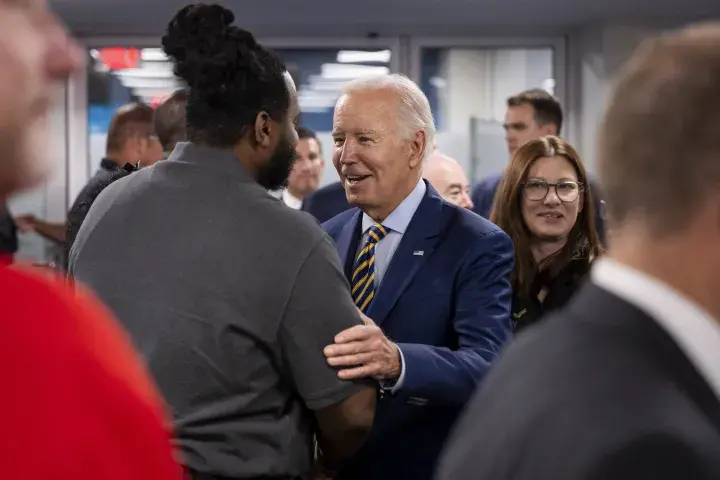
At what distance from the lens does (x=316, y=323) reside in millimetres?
1562

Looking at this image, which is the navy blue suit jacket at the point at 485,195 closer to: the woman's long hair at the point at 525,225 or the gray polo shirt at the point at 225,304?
the woman's long hair at the point at 525,225

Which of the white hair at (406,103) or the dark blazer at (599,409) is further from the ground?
the white hair at (406,103)

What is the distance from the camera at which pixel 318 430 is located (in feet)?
5.56

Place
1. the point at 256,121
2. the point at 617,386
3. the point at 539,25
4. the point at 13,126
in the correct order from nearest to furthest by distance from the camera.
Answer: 1. the point at 13,126
2. the point at 617,386
3. the point at 256,121
4. the point at 539,25

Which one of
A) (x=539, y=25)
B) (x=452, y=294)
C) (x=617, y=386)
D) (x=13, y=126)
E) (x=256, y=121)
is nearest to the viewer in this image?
(x=13, y=126)

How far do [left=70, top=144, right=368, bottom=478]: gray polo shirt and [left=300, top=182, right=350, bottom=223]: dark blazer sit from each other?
240 centimetres

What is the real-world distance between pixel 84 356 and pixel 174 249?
0.95 m

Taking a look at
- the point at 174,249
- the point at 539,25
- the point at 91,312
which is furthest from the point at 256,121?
the point at 539,25

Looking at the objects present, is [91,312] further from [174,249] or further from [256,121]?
[256,121]

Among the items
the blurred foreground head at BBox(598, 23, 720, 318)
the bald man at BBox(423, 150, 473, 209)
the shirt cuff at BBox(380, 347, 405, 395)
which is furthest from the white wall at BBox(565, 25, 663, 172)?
the blurred foreground head at BBox(598, 23, 720, 318)

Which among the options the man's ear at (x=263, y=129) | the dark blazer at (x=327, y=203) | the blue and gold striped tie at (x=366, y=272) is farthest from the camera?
the dark blazer at (x=327, y=203)

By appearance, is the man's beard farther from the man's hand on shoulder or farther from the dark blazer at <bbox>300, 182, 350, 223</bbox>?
the dark blazer at <bbox>300, 182, 350, 223</bbox>

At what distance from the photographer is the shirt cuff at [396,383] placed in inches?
73.2

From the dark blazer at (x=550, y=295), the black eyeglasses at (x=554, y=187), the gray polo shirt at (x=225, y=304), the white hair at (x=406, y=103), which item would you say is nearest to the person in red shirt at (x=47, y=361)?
the gray polo shirt at (x=225, y=304)
